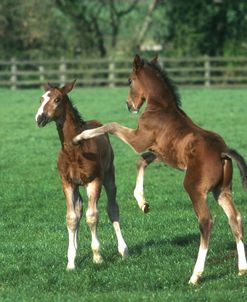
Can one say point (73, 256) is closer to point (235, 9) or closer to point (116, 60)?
point (116, 60)

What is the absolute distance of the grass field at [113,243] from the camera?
9.41m

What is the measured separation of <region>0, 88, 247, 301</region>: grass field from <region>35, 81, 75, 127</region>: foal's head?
5.22 ft

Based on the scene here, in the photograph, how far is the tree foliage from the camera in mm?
54156

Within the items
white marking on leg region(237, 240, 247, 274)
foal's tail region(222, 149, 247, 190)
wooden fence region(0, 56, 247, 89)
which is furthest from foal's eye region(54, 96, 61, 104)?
wooden fence region(0, 56, 247, 89)

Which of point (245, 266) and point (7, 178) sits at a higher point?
point (245, 266)

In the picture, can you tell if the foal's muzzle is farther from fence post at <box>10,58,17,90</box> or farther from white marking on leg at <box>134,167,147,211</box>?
fence post at <box>10,58,17,90</box>

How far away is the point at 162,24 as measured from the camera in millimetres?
57500

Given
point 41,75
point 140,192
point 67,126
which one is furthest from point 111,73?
point 140,192

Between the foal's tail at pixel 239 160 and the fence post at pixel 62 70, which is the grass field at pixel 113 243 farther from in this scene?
the fence post at pixel 62 70

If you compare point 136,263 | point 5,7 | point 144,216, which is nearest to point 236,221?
point 136,263

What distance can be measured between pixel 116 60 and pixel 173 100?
1552 inches

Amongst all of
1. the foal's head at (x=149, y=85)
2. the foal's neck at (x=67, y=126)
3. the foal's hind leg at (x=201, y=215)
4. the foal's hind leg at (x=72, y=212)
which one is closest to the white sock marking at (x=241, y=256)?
the foal's hind leg at (x=201, y=215)

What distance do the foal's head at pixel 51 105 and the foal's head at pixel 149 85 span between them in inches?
29.0

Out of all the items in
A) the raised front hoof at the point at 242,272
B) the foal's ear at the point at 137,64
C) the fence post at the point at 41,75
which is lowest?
the fence post at the point at 41,75
